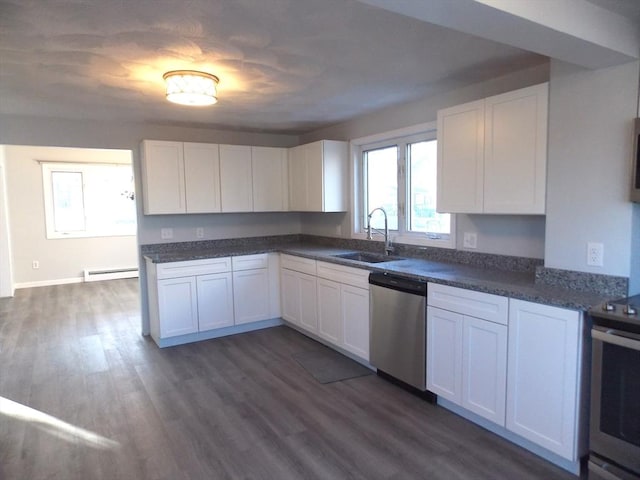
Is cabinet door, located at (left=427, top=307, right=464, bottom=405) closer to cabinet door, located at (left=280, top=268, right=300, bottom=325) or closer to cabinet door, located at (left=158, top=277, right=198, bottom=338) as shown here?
cabinet door, located at (left=280, top=268, right=300, bottom=325)

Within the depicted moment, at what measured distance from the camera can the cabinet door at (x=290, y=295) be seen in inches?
171

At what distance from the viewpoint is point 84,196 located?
7559mm

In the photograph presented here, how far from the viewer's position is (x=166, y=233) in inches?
180

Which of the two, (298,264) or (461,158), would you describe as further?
Result: (298,264)

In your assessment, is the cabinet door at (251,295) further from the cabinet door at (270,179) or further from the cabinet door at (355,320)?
the cabinet door at (355,320)

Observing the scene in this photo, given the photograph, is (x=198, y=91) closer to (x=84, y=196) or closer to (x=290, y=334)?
(x=290, y=334)

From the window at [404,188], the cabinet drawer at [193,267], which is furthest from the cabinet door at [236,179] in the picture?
the window at [404,188]

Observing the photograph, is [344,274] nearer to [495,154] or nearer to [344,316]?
[344,316]

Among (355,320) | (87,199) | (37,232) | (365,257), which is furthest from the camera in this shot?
(87,199)

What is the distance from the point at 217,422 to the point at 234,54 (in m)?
2.28

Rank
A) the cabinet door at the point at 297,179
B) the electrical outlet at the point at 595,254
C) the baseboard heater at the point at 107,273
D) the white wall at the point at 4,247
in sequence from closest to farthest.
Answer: the electrical outlet at the point at 595,254 < the cabinet door at the point at 297,179 < the white wall at the point at 4,247 < the baseboard heater at the point at 107,273

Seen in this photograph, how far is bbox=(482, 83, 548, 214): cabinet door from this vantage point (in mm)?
2395

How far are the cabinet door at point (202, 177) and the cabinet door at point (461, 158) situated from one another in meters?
2.53

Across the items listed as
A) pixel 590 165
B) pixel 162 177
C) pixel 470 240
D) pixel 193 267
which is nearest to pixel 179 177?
pixel 162 177
